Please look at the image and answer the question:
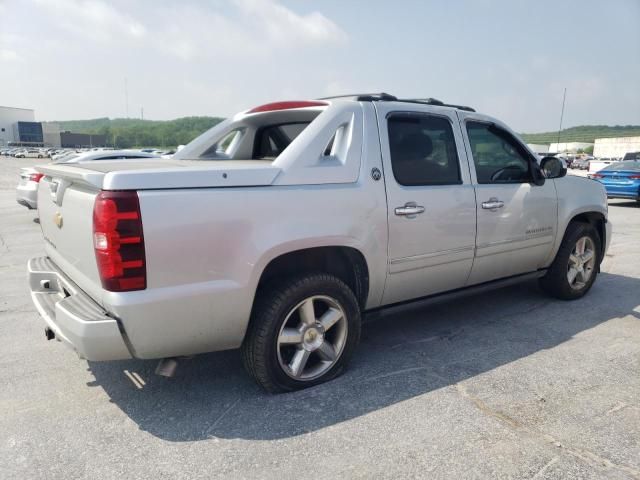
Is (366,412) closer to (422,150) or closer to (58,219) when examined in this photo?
(422,150)

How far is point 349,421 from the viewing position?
282 cm

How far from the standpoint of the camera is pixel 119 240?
7.93ft

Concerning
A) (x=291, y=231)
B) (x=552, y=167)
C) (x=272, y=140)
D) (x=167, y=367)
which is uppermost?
(x=272, y=140)

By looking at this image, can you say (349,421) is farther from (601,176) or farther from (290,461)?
(601,176)

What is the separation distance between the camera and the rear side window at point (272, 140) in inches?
169

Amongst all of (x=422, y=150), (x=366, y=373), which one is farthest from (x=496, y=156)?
(x=366, y=373)

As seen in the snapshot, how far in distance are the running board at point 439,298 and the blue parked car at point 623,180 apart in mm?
12249

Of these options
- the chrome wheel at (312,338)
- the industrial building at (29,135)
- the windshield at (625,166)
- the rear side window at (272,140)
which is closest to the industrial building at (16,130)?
the industrial building at (29,135)

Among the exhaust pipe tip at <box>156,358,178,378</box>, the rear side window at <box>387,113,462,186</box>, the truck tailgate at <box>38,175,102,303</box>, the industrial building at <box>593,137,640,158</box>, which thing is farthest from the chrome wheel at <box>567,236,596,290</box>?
the industrial building at <box>593,137,640,158</box>

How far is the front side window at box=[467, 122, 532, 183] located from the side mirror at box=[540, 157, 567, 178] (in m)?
0.17

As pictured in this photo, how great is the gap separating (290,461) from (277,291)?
0.94 metres

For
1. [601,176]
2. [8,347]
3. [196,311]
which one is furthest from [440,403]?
[601,176]

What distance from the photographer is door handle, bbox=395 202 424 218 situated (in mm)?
3377

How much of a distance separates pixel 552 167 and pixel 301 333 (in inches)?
116
